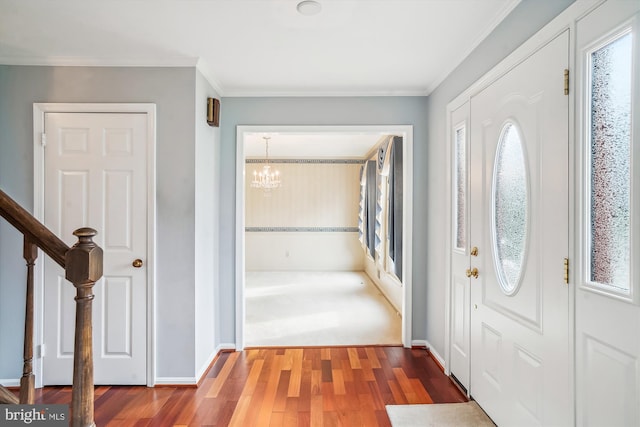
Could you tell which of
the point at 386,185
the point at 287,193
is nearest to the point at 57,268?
the point at 386,185

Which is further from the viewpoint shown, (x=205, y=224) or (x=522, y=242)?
(x=205, y=224)

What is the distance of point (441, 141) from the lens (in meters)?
3.04

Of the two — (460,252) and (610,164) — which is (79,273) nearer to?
(610,164)

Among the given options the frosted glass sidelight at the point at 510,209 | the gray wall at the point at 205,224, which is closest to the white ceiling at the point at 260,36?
the gray wall at the point at 205,224

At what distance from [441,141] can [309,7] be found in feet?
5.41

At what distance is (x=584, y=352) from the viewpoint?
143 centimetres

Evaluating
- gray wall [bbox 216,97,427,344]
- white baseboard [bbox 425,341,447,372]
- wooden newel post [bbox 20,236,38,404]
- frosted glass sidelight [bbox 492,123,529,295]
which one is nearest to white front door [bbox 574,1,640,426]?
frosted glass sidelight [bbox 492,123,529,295]

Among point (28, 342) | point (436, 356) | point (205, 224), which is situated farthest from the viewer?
point (436, 356)

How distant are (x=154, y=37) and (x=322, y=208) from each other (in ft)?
18.2

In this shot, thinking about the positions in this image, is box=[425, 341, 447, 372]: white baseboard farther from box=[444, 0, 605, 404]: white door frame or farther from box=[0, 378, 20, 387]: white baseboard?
box=[0, 378, 20, 387]: white baseboard

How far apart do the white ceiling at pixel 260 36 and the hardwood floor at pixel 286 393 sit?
2503mm

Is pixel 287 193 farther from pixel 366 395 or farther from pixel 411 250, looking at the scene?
pixel 366 395

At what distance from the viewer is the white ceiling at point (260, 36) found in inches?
78.2

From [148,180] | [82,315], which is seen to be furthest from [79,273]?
[148,180]
